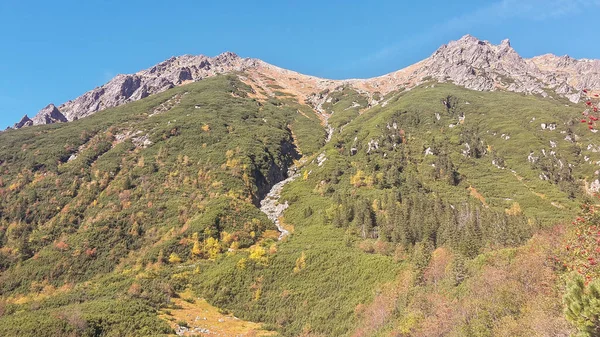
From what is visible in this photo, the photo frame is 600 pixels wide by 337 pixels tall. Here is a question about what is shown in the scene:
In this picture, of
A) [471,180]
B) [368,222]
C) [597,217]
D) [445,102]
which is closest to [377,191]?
[368,222]

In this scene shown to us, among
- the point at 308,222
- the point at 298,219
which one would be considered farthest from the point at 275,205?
the point at 308,222

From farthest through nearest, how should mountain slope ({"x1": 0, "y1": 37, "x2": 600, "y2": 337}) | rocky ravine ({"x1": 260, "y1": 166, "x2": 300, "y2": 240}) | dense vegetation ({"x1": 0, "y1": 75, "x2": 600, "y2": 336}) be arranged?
rocky ravine ({"x1": 260, "y1": 166, "x2": 300, "y2": 240}), mountain slope ({"x1": 0, "y1": 37, "x2": 600, "y2": 337}), dense vegetation ({"x1": 0, "y1": 75, "x2": 600, "y2": 336})

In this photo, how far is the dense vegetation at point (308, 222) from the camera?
3275 cm

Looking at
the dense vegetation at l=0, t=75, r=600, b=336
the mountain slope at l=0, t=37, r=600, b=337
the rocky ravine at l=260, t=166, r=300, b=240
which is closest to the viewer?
the dense vegetation at l=0, t=75, r=600, b=336

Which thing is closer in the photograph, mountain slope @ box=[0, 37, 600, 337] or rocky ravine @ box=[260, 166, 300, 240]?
mountain slope @ box=[0, 37, 600, 337]

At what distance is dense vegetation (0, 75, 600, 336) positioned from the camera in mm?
32750

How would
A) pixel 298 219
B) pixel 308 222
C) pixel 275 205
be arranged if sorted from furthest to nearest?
pixel 275 205 < pixel 298 219 < pixel 308 222

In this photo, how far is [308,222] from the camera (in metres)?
85.0

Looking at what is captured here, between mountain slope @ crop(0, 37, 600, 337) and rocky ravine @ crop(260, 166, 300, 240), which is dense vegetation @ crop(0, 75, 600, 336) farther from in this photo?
rocky ravine @ crop(260, 166, 300, 240)

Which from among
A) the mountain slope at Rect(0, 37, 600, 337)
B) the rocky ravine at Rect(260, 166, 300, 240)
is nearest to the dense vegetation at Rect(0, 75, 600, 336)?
the mountain slope at Rect(0, 37, 600, 337)

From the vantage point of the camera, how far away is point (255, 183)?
345 feet

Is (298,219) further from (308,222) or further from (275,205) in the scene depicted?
(275,205)

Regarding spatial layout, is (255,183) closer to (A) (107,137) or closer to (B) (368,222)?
(B) (368,222)

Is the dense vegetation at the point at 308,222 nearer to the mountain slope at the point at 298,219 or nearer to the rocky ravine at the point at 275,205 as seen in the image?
the mountain slope at the point at 298,219
